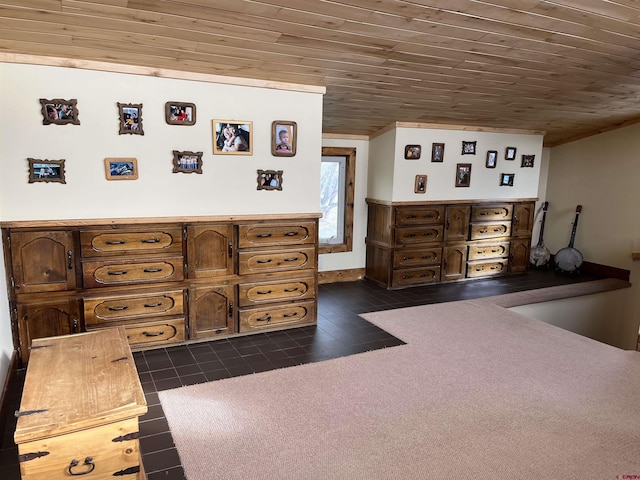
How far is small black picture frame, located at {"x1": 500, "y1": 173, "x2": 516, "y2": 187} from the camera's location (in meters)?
6.40

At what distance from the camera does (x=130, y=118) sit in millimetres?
3457

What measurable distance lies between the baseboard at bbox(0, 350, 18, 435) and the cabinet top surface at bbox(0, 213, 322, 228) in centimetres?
97

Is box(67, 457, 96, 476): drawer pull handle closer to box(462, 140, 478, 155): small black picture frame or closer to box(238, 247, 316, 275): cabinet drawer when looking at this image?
box(238, 247, 316, 275): cabinet drawer

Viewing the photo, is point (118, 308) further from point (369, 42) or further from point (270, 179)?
point (369, 42)

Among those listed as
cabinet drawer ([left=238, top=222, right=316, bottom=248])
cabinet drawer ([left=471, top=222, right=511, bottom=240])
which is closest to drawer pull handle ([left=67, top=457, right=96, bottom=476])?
cabinet drawer ([left=238, top=222, right=316, bottom=248])

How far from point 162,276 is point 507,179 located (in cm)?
493

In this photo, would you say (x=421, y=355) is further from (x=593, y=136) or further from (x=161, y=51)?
(x=593, y=136)

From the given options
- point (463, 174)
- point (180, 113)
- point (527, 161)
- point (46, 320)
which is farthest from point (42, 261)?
point (527, 161)

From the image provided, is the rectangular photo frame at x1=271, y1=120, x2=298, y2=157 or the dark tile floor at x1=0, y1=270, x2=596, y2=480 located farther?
the rectangular photo frame at x1=271, y1=120, x2=298, y2=157

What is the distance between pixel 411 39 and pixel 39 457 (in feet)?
10.8

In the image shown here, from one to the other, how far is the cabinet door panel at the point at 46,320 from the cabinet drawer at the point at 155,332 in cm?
40

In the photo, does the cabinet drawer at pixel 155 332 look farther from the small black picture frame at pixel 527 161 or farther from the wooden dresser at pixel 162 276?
the small black picture frame at pixel 527 161

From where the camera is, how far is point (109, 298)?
11.7ft

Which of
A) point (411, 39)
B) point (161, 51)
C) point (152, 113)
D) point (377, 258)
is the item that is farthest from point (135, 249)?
point (377, 258)
